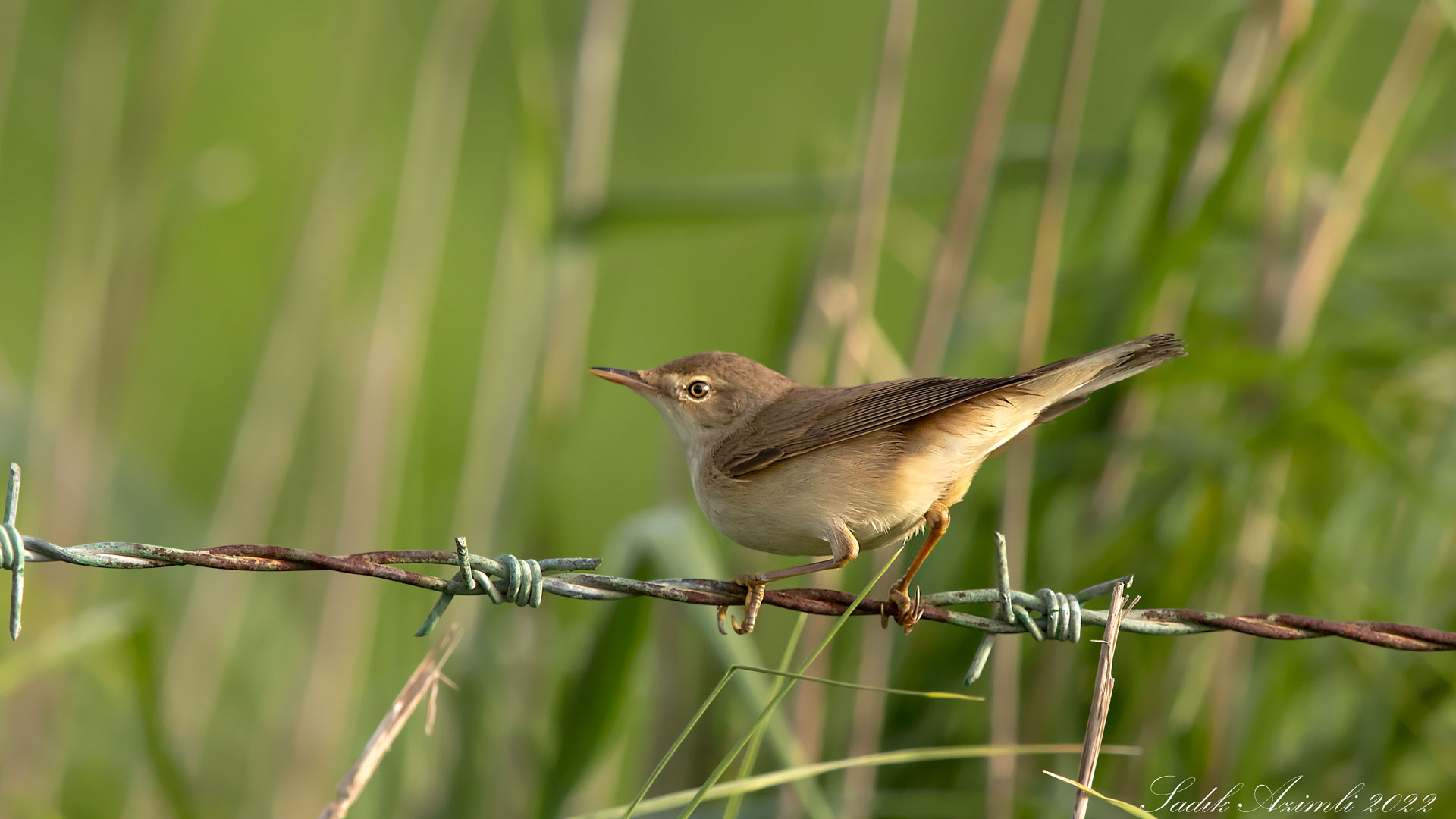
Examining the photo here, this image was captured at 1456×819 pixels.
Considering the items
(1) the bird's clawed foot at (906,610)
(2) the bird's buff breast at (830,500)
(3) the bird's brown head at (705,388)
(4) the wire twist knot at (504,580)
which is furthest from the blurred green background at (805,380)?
(4) the wire twist knot at (504,580)

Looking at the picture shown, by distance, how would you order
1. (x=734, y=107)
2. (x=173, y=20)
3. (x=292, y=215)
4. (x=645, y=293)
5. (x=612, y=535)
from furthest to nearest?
(x=734, y=107), (x=645, y=293), (x=292, y=215), (x=173, y=20), (x=612, y=535)

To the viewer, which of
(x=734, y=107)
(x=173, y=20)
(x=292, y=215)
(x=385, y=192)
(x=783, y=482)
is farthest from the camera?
(x=734, y=107)

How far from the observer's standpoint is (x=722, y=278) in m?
9.62

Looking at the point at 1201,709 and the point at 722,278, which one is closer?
the point at 1201,709

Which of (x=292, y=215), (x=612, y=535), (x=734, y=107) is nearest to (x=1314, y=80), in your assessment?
(x=612, y=535)

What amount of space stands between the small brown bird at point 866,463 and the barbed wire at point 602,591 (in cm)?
20

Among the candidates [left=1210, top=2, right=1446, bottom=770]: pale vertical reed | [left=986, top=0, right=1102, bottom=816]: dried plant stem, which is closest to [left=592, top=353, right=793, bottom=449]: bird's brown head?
[left=986, top=0, right=1102, bottom=816]: dried plant stem

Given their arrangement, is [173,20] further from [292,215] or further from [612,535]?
[612,535]

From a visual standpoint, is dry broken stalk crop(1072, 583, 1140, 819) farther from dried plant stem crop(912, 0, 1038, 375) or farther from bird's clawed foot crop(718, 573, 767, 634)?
dried plant stem crop(912, 0, 1038, 375)

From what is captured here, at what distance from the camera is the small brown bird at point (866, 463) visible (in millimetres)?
2264

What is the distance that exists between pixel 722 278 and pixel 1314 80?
6658 millimetres

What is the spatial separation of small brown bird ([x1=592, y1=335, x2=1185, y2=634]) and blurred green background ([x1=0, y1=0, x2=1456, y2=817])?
224mm

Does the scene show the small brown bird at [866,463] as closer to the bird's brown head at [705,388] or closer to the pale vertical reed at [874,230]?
the bird's brown head at [705,388]

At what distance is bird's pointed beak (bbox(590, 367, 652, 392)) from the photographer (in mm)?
2859
